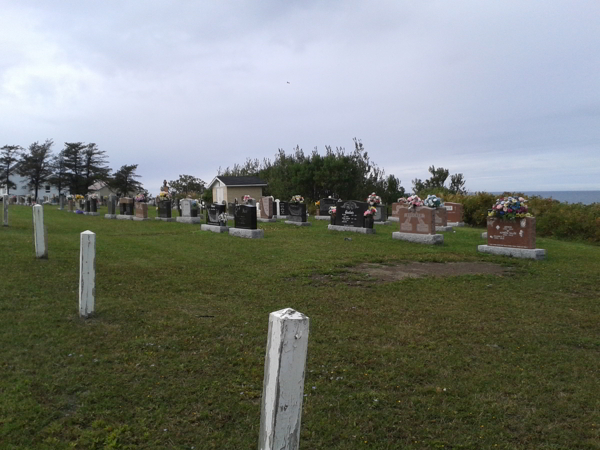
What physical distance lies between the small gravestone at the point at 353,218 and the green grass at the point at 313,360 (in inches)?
324

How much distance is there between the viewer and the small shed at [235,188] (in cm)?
4050

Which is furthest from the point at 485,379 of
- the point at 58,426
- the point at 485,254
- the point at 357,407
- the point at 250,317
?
the point at 485,254

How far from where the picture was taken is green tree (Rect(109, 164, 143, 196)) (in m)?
63.8

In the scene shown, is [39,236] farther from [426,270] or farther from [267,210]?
[267,210]

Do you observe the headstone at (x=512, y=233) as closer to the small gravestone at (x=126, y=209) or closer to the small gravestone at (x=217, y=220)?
the small gravestone at (x=217, y=220)

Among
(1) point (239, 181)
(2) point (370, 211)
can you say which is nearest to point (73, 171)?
(1) point (239, 181)

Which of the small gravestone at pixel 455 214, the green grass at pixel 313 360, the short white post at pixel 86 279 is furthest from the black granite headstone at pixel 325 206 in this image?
the short white post at pixel 86 279

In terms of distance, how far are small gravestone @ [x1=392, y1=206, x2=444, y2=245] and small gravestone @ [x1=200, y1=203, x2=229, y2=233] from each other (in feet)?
20.5

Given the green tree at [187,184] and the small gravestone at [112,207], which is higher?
the green tree at [187,184]

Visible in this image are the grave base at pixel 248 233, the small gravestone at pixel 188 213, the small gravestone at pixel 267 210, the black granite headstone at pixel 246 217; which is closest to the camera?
the grave base at pixel 248 233

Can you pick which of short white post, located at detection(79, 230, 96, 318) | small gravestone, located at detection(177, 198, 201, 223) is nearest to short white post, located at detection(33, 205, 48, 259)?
short white post, located at detection(79, 230, 96, 318)

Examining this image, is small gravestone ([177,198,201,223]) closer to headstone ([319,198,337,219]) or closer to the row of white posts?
headstone ([319,198,337,219])

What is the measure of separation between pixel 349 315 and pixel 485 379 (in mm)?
2372

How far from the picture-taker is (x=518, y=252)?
12609 mm
